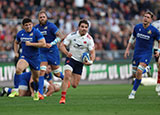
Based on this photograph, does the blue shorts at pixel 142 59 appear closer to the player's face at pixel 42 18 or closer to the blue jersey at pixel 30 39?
the blue jersey at pixel 30 39

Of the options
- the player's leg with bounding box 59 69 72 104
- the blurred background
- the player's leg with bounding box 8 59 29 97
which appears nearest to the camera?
the player's leg with bounding box 59 69 72 104

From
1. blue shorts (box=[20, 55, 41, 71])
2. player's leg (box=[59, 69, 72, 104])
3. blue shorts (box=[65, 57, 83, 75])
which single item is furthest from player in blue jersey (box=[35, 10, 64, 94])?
player's leg (box=[59, 69, 72, 104])

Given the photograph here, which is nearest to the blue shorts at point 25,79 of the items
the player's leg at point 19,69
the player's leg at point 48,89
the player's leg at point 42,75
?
the player's leg at point 19,69

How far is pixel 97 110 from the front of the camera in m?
9.64

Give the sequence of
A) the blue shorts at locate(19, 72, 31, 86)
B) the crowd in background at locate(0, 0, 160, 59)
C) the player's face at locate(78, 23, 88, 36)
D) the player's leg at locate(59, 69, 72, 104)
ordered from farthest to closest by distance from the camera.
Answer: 1. the crowd in background at locate(0, 0, 160, 59)
2. the blue shorts at locate(19, 72, 31, 86)
3. the player's face at locate(78, 23, 88, 36)
4. the player's leg at locate(59, 69, 72, 104)

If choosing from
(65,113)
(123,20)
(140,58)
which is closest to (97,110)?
(65,113)

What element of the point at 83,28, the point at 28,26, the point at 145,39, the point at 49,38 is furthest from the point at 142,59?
the point at 28,26

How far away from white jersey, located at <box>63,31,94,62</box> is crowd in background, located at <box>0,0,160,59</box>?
1008 centimetres

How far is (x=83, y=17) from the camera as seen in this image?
26516 mm

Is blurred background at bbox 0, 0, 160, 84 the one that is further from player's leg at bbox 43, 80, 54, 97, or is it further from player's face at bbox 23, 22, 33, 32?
player's face at bbox 23, 22, 33, 32

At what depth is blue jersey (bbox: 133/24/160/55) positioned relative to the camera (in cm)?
1373

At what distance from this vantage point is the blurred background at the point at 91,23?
75.3 feet

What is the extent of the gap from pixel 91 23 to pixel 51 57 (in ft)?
37.1

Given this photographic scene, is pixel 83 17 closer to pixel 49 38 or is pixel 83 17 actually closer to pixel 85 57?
pixel 49 38
